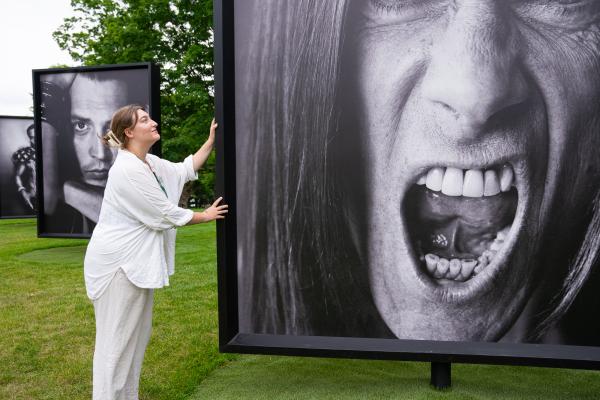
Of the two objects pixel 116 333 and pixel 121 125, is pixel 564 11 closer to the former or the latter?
pixel 121 125

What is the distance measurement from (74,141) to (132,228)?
677cm

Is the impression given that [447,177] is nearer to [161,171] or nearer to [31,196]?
[161,171]

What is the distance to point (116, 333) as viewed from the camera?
278 cm

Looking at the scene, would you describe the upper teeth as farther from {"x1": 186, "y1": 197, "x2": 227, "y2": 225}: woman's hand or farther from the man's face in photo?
the man's face in photo

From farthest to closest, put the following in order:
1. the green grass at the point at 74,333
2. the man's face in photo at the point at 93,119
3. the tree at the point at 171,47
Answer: the tree at the point at 171,47, the man's face in photo at the point at 93,119, the green grass at the point at 74,333

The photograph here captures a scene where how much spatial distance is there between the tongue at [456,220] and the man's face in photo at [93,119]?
6597mm

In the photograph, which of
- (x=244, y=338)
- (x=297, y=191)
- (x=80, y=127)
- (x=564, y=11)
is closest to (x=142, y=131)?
(x=297, y=191)

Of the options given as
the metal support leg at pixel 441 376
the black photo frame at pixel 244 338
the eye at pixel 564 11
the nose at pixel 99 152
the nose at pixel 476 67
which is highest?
the eye at pixel 564 11

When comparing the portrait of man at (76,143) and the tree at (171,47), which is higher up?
the tree at (171,47)

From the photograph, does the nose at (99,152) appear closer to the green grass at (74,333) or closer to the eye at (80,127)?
the eye at (80,127)

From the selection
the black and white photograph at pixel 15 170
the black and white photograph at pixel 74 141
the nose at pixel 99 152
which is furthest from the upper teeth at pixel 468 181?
the black and white photograph at pixel 15 170

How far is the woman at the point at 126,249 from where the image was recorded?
273 cm

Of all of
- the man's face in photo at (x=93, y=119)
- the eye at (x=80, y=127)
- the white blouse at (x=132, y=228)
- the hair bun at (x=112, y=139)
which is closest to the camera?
the white blouse at (x=132, y=228)

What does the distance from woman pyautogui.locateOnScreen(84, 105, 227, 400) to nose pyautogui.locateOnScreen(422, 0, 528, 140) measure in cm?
152
